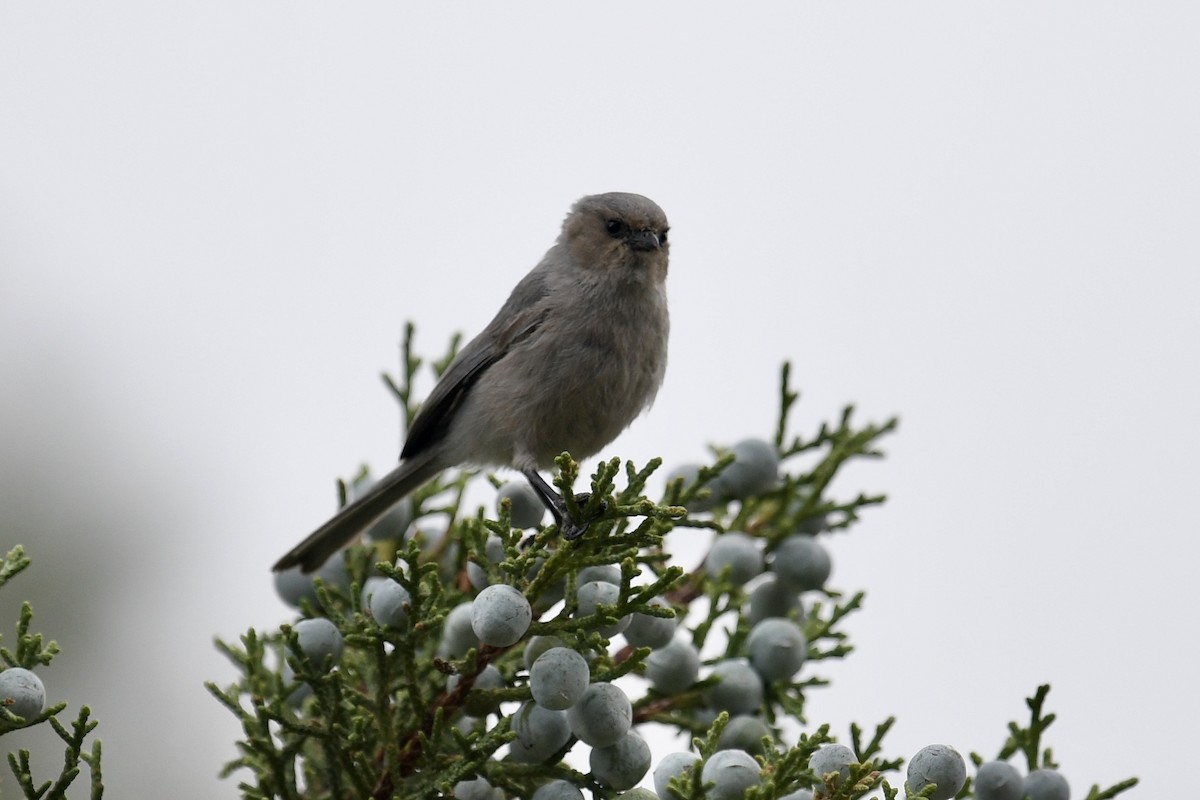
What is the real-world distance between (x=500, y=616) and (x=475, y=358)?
196cm

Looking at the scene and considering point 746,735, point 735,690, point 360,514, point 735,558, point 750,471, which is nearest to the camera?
point 746,735

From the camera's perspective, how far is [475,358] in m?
4.50

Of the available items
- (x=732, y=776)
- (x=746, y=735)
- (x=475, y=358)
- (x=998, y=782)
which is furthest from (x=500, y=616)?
(x=475, y=358)

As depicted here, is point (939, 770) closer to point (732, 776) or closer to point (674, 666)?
point (732, 776)

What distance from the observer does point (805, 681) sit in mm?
3545

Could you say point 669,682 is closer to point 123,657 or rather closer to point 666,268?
point 666,268

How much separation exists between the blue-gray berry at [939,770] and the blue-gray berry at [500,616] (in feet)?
2.79

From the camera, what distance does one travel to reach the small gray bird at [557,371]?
4.18m

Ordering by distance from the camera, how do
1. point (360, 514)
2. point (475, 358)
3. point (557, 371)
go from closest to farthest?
point (360, 514) → point (557, 371) → point (475, 358)

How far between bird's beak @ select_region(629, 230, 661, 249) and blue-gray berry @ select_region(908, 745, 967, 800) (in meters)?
2.36

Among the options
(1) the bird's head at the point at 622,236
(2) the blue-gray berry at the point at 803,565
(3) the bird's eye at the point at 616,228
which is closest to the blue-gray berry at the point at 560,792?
(2) the blue-gray berry at the point at 803,565

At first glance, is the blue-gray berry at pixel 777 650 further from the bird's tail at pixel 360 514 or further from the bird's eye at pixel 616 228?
the bird's eye at pixel 616 228

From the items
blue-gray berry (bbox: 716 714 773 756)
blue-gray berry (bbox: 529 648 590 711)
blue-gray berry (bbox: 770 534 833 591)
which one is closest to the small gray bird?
blue-gray berry (bbox: 770 534 833 591)

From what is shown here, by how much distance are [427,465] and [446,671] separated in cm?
147
